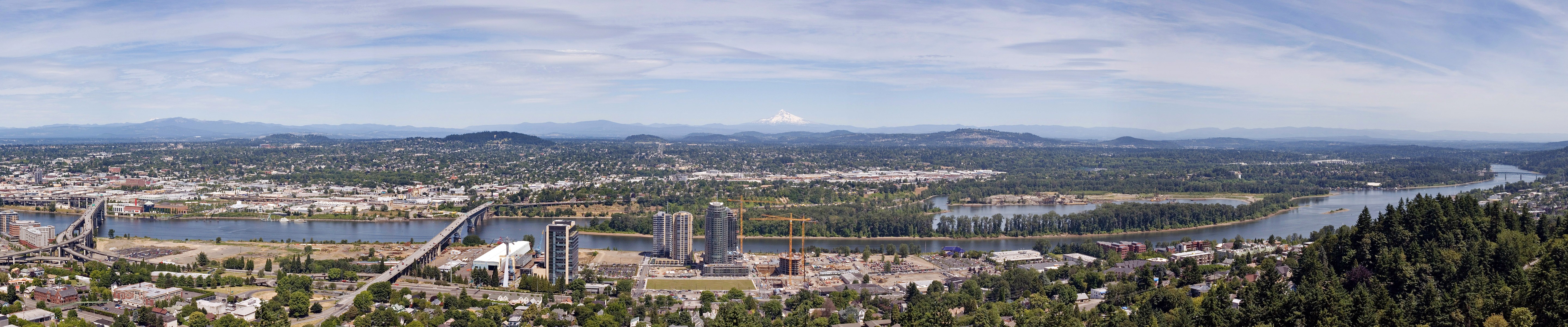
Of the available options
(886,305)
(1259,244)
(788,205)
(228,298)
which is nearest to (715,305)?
(886,305)

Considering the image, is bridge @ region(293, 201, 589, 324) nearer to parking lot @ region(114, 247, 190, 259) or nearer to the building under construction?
parking lot @ region(114, 247, 190, 259)

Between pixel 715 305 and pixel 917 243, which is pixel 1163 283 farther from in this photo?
pixel 917 243

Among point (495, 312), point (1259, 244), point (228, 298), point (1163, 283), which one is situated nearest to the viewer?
point (495, 312)

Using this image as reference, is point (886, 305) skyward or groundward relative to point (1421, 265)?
groundward

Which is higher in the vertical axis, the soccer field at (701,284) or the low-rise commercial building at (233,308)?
the low-rise commercial building at (233,308)

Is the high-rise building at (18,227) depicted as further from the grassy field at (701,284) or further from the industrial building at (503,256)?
the grassy field at (701,284)

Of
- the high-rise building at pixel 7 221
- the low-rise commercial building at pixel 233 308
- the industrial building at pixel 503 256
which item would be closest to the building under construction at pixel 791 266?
the industrial building at pixel 503 256
